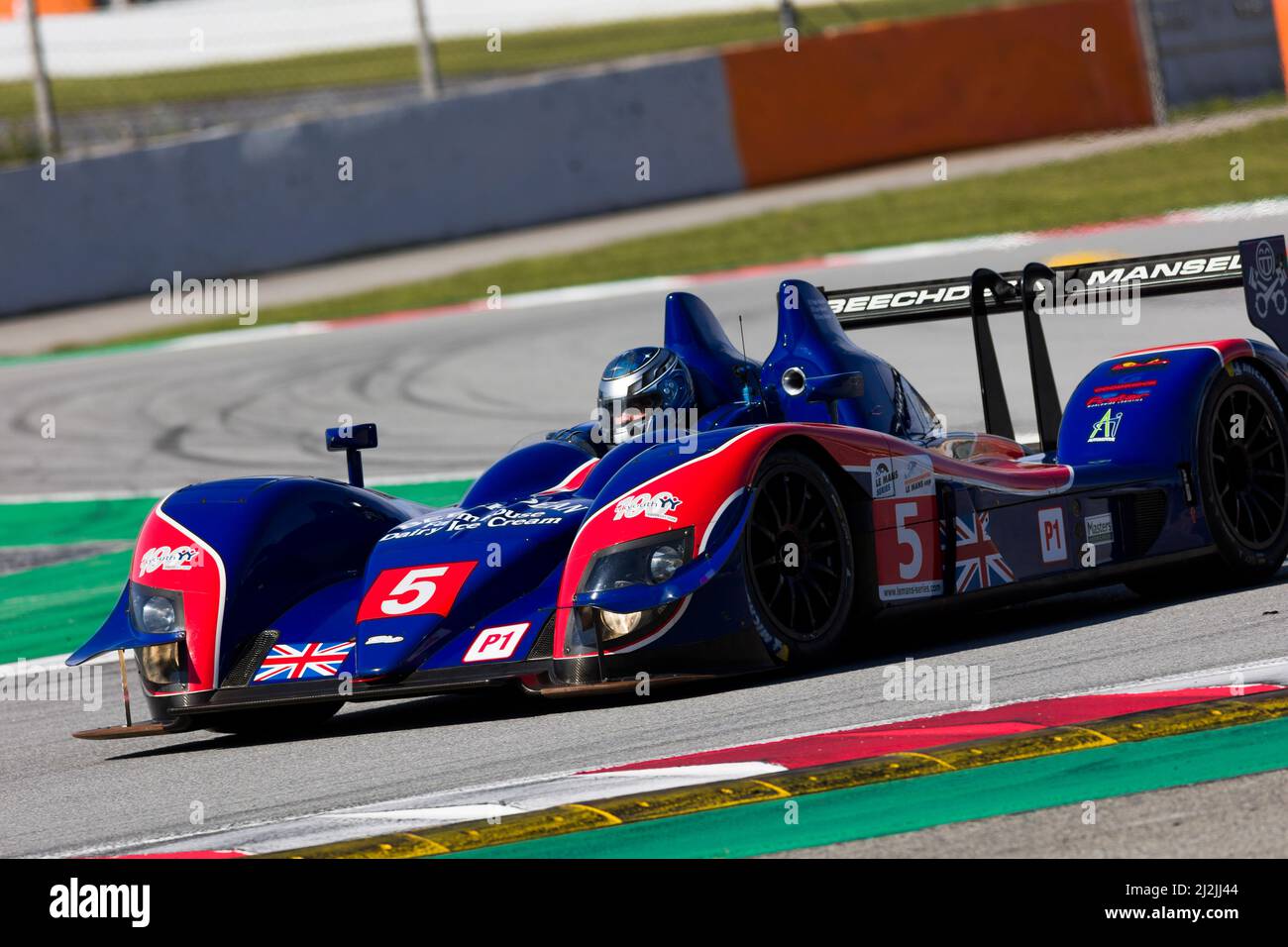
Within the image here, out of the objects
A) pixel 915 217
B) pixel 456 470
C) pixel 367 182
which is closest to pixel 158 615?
pixel 456 470

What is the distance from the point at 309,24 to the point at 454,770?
3754cm

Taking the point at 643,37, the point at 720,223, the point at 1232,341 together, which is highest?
the point at 643,37

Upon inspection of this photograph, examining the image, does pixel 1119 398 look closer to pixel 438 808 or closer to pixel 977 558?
pixel 977 558

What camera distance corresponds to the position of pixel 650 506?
596 cm

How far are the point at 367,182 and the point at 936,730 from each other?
1821 cm

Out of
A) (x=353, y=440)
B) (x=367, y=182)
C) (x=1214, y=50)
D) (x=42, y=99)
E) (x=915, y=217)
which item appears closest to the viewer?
(x=353, y=440)

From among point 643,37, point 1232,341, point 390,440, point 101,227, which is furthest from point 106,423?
point 643,37

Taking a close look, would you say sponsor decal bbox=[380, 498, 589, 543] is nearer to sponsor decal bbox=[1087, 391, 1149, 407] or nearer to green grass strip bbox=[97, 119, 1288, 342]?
sponsor decal bbox=[1087, 391, 1149, 407]

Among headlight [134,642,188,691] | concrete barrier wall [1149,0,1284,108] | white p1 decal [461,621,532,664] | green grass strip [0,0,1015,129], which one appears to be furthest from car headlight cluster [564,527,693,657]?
green grass strip [0,0,1015,129]

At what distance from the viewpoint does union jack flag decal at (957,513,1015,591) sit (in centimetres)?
666

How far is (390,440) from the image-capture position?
1336 cm

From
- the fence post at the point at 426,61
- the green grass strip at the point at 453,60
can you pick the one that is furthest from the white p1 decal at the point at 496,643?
the green grass strip at the point at 453,60

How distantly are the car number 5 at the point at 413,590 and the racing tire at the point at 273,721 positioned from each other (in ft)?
2.00
